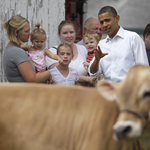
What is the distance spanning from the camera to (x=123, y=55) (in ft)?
9.29

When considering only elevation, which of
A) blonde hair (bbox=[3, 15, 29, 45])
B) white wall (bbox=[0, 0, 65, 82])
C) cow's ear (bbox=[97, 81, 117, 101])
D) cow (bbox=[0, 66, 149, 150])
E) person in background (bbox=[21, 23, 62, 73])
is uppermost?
white wall (bbox=[0, 0, 65, 82])

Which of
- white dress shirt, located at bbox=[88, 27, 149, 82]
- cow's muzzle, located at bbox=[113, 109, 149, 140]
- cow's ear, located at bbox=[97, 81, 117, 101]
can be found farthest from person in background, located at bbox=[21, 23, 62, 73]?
cow's muzzle, located at bbox=[113, 109, 149, 140]

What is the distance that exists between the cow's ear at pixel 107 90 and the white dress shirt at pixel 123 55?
114cm

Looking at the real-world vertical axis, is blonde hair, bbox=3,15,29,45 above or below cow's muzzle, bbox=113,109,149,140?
above

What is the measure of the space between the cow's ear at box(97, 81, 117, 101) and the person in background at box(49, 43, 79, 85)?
1.43m

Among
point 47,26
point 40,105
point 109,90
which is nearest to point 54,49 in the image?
point 47,26

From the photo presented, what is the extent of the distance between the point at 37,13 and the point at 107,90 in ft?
8.75

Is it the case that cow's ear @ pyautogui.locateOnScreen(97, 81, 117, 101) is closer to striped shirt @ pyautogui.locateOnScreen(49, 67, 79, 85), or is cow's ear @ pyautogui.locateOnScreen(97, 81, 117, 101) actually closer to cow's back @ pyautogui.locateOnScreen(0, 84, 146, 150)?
cow's back @ pyautogui.locateOnScreen(0, 84, 146, 150)

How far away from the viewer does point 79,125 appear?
181 cm

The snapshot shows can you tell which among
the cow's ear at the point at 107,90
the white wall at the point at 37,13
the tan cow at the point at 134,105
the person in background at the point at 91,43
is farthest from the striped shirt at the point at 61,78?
the tan cow at the point at 134,105

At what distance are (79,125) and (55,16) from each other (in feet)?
8.74

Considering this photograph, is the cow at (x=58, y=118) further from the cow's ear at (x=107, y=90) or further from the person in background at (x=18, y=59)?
the person in background at (x=18, y=59)

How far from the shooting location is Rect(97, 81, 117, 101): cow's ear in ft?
5.59

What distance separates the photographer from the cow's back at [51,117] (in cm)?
178
